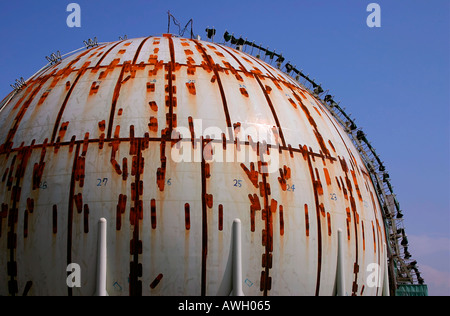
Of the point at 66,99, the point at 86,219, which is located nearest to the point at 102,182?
the point at 86,219

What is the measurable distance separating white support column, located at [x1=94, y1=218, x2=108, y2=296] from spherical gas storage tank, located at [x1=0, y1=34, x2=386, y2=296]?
0.36 ft

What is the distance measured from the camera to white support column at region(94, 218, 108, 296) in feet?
33.9

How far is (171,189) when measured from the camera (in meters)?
10.8

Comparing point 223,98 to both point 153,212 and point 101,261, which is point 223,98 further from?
point 101,261

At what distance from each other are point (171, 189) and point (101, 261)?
196 centimetres

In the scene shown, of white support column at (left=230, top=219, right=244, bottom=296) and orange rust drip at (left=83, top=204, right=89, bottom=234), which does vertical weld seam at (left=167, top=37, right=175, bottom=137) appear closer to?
orange rust drip at (left=83, top=204, right=89, bottom=234)

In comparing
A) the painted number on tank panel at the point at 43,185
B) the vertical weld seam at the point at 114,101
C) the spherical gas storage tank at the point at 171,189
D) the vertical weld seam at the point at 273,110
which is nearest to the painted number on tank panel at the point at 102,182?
the spherical gas storage tank at the point at 171,189

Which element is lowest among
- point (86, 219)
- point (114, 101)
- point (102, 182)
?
point (86, 219)

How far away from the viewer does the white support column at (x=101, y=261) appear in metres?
10.3

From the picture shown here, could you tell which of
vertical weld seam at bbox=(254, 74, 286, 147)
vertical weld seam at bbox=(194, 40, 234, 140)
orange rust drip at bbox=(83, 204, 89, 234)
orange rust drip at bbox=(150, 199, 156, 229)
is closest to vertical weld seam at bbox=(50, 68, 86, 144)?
orange rust drip at bbox=(83, 204, 89, 234)

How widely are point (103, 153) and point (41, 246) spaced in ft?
7.47

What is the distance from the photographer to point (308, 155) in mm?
12430

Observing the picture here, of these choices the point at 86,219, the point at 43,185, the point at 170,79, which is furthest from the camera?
the point at 170,79
